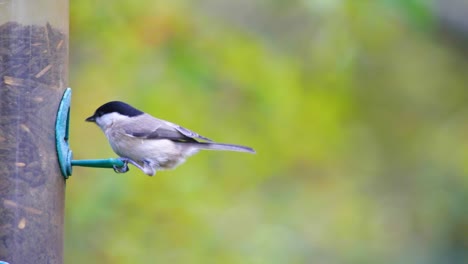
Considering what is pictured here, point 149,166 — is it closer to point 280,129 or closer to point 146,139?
point 146,139

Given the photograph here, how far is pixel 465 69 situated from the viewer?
8828 mm

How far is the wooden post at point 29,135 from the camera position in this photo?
165 inches

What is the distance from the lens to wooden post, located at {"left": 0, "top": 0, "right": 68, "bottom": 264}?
4203 mm

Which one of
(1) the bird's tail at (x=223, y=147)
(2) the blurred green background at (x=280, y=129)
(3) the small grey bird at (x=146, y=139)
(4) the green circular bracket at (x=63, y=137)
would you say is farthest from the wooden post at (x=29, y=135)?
(2) the blurred green background at (x=280, y=129)

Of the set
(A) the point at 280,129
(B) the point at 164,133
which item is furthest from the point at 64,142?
(A) the point at 280,129

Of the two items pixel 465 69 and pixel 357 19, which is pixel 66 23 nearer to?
pixel 357 19

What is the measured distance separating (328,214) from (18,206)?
4.33m

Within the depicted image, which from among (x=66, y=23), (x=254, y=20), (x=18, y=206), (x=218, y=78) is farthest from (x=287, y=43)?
(x=18, y=206)

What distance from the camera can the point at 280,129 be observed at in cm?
719

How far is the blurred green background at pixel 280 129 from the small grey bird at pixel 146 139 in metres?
1.08

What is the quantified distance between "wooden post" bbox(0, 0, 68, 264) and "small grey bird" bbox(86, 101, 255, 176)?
59cm

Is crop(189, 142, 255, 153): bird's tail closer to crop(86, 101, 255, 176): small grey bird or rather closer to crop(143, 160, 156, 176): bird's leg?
crop(86, 101, 255, 176): small grey bird

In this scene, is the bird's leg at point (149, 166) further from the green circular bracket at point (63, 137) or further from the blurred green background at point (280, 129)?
the blurred green background at point (280, 129)

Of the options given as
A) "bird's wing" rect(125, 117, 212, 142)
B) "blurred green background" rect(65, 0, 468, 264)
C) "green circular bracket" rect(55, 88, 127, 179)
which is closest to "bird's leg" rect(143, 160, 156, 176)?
"bird's wing" rect(125, 117, 212, 142)
